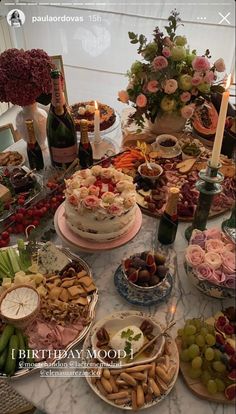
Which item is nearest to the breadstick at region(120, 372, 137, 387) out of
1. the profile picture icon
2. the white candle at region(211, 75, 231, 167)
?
the white candle at region(211, 75, 231, 167)

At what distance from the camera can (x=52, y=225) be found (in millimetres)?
1500

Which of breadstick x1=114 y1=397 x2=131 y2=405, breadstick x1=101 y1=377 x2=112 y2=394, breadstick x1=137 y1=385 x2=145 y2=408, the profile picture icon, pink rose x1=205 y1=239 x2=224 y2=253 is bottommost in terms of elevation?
breadstick x1=114 y1=397 x2=131 y2=405

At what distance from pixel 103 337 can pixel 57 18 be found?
3.39 meters

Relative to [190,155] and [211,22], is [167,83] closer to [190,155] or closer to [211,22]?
[190,155]

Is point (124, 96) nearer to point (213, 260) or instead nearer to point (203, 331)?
point (213, 260)

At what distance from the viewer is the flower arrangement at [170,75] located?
168 centimetres

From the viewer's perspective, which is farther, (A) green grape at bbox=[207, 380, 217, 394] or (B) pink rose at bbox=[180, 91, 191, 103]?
(B) pink rose at bbox=[180, 91, 191, 103]

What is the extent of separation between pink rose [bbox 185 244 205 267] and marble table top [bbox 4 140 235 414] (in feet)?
0.42

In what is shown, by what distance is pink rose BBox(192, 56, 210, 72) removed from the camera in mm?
1654

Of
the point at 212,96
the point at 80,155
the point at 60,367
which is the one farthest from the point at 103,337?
the point at 212,96

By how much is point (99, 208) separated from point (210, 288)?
1.44ft

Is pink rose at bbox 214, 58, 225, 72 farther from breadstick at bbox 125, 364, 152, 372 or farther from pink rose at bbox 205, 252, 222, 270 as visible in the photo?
breadstick at bbox 125, 364, 152, 372

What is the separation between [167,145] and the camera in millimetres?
1823

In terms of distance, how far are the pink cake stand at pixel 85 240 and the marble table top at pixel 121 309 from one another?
0.30 feet
